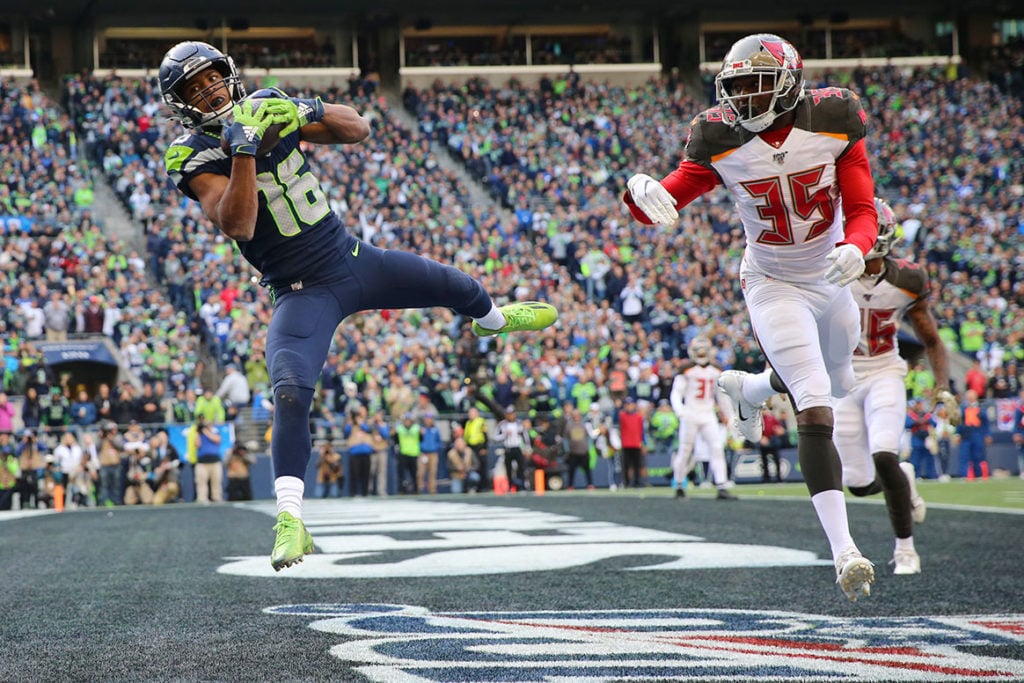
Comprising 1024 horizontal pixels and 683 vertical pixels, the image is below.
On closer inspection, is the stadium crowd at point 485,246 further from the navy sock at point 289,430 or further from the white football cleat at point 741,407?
the navy sock at point 289,430

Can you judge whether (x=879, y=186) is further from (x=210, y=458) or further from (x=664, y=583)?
(x=664, y=583)

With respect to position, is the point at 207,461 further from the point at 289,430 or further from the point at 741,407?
the point at 289,430

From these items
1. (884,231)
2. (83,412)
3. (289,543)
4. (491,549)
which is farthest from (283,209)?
(83,412)

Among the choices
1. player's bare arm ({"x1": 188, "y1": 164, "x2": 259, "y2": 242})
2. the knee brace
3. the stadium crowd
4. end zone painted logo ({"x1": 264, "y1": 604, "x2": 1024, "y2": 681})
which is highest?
the stadium crowd

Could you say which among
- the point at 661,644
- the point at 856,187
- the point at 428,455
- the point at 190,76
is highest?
the point at 190,76

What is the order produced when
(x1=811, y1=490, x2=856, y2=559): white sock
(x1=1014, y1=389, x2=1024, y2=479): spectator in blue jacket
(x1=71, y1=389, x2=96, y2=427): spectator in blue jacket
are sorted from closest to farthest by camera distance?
(x1=811, y1=490, x2=856, y2=559): white sock, (x1=71, y1=389, x2=96, y2=427): spectator in blue jacket, (x1=1014, y1=389, x2=1024, y2=479): spectator in blue jacket

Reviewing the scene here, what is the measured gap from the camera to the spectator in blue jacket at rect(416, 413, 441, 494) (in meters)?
19.4

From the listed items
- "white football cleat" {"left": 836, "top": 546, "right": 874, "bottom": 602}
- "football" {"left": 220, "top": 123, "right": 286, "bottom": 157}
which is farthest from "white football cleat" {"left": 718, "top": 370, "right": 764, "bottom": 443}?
"football" {"left": 220, "top": 123, "right": 286, "bottom": 157}

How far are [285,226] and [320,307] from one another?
0.35 m

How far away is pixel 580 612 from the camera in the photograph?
5.73m

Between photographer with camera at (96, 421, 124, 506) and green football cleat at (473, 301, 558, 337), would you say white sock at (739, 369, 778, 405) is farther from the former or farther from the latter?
photographer with camera at (96, 421, 124, 506)

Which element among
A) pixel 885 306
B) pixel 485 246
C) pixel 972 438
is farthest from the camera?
pixel 485 246

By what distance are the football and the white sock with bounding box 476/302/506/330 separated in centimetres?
135

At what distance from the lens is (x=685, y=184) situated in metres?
5.37
